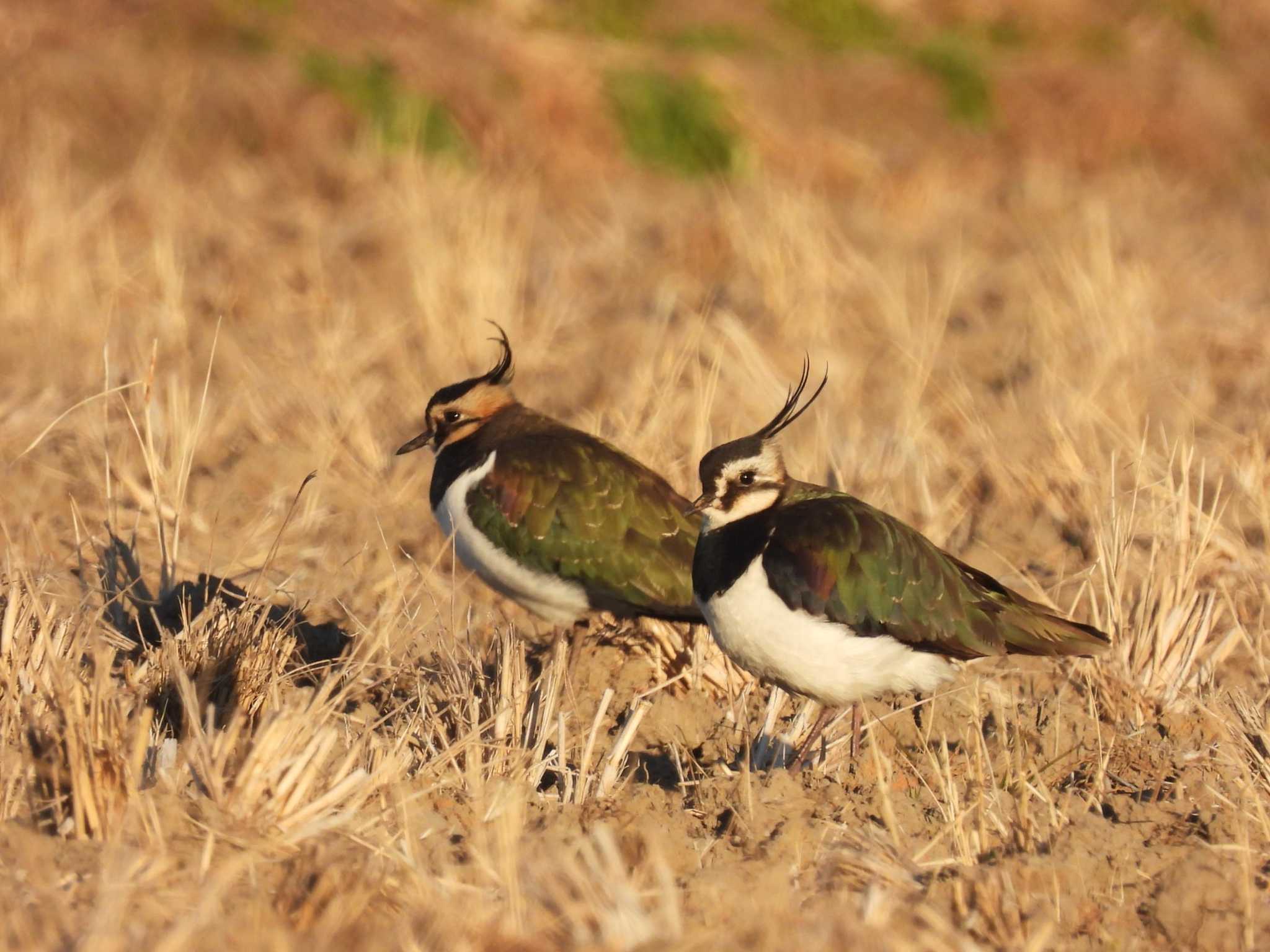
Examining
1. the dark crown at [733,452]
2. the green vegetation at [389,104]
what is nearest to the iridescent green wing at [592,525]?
the dark crown at [733,452]

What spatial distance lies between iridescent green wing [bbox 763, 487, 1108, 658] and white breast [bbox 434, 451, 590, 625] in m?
1.05

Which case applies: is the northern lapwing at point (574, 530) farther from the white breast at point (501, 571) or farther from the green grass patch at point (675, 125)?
the green grass patch at point (675, 125)

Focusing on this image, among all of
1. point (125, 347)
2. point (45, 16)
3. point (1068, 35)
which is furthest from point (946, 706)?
point (1068, 35)

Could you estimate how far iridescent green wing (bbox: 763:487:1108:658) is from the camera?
4938mm

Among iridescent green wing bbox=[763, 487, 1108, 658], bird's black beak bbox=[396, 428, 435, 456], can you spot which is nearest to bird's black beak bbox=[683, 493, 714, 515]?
iridescent green wing bbox=[763, 487, 1108, 658]

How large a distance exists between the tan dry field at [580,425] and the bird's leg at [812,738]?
0.08 m

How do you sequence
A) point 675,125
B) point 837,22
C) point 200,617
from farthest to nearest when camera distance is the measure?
point 837,22, point 675,125, point 200,617

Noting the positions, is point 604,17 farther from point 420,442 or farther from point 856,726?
point 856,726

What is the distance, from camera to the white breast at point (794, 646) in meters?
4.88

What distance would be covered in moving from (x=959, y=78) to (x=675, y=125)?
3.91m

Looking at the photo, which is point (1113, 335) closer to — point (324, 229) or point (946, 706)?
point (946, 706)

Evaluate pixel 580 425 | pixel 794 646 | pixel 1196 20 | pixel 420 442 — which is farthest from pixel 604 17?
pixel 794 646

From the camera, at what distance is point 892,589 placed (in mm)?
5039

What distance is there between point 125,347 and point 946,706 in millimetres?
5084
